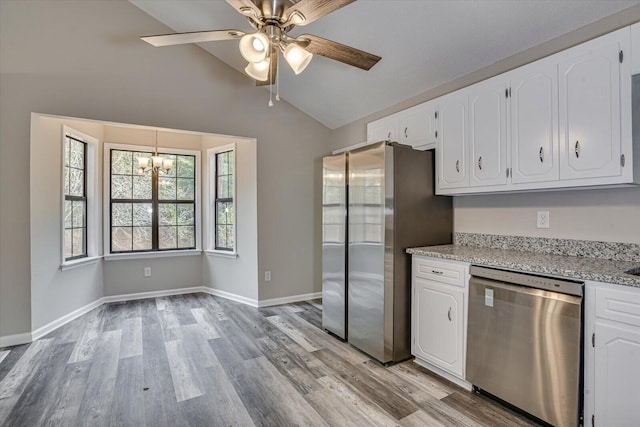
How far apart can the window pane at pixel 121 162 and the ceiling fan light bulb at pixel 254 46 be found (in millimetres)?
3702

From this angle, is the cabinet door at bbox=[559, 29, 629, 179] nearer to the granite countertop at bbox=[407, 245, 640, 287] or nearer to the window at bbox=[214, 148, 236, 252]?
the granite countertop at bbox=[407, 245, 640, 287]

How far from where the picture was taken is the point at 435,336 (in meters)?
2.38

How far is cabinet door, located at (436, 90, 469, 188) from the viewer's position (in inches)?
99.5

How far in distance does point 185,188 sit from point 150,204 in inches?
21.9

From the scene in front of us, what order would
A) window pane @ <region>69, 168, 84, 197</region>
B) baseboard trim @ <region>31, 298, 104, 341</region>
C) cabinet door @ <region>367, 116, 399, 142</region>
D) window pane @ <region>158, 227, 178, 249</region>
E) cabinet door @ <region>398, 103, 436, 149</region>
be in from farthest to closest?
window pane @ <region>158, 227, 178, 249</region> → window pane @ <region>69, 168, 84, 197</region> → cabinet door @ <region>367, 116, 399, 142</region> → baseboard trim @ <region>31, 298, 104, 341</region> → cabinet door @ <region>398, 103, 436, 149</region>

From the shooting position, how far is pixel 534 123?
209cm

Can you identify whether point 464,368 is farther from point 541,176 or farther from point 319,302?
point 319,302

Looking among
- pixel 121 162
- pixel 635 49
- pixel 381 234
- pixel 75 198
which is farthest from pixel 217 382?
pixel 121 162

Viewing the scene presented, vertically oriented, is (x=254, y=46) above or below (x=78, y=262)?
above

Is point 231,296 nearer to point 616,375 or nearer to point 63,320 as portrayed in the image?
point 63,320

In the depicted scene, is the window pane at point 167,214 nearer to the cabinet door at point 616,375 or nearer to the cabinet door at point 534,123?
the cabinet door at point 534,123

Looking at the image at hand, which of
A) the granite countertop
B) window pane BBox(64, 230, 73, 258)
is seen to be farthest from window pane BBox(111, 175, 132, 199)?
the granite countertop

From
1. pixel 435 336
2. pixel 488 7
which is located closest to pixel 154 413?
pixel 435 336

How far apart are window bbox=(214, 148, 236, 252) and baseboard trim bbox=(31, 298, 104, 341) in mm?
1701
